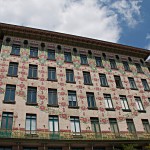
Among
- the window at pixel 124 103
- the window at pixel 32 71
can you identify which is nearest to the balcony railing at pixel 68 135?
the window at pixel 124 103

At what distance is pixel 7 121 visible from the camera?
20.9 m

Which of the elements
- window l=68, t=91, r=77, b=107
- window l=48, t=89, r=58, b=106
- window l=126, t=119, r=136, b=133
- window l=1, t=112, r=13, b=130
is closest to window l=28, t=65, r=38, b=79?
window l=48, t=89, r=58, b=106

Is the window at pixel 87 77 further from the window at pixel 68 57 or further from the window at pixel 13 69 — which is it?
the window at pixel 13 69

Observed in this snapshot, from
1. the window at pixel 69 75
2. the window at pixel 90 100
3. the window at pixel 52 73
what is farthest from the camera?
the window at pixel 69 75

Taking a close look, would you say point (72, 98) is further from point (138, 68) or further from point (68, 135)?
point (138, 68)

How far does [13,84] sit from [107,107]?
463 inches

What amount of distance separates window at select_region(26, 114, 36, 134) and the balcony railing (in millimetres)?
137

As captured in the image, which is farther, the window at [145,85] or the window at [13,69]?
the window at [145,85]

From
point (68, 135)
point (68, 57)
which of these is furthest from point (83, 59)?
point (68, 135)

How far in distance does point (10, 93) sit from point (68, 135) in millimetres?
7959

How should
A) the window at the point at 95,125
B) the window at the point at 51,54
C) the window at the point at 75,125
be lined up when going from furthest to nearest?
1. the window at the point at 51,54
2. the window at the point at 95,125
3. the window at the point at 75,125

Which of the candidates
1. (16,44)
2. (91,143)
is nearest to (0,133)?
(91,143)

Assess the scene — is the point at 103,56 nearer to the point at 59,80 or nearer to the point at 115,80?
the point at 115,80

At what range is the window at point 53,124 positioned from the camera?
22.0 meters
